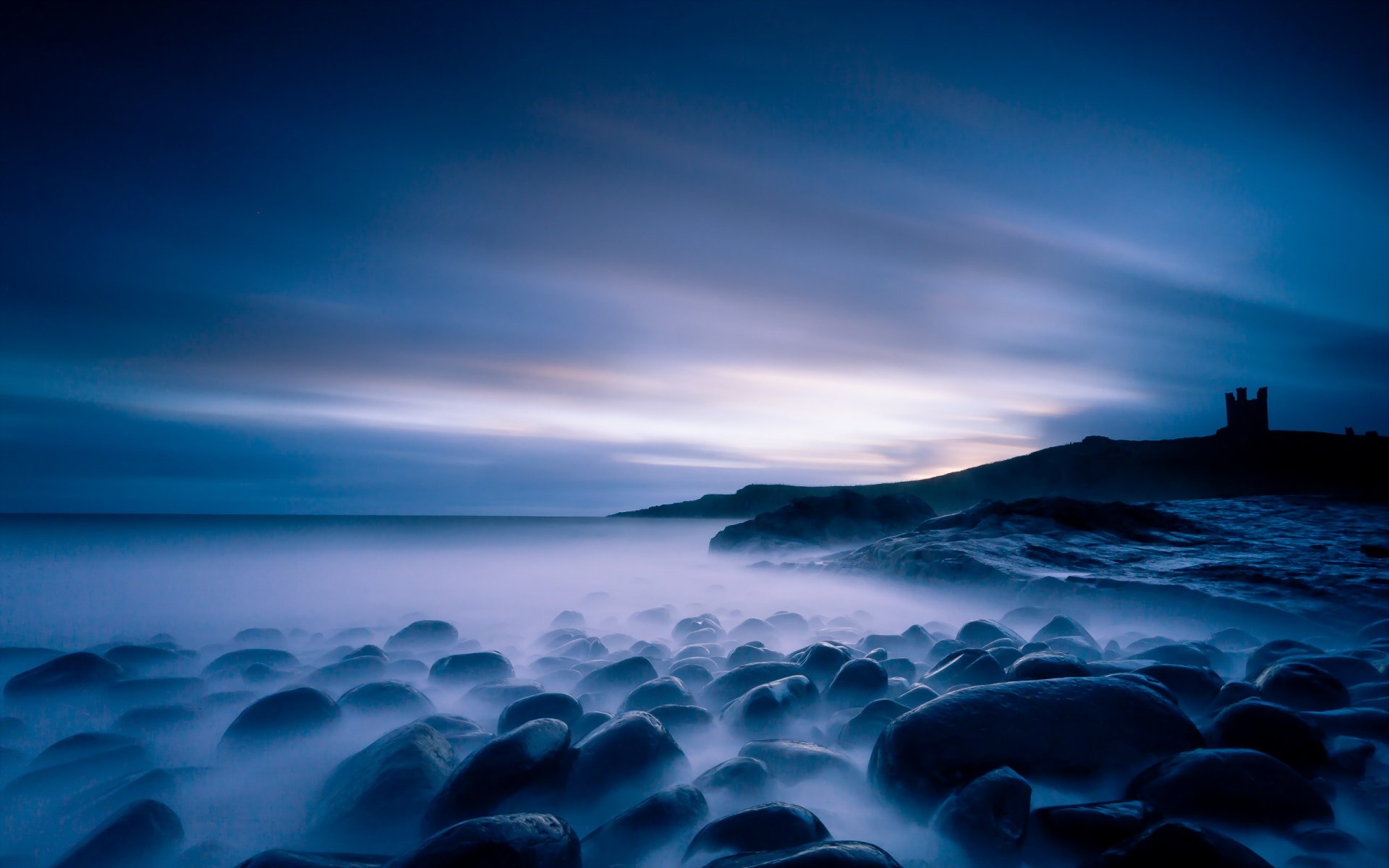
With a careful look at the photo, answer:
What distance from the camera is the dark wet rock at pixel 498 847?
1.41 m

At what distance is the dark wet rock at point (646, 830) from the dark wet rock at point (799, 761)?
43 centimetres

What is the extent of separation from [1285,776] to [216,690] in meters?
4.94

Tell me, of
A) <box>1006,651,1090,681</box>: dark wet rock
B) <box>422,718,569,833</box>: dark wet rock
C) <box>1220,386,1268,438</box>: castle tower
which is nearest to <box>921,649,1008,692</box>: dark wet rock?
<box>1006,651,1090,681</box>: dark wet rock

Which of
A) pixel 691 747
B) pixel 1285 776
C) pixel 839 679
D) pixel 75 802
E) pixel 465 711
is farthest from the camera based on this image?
pixel 465 711

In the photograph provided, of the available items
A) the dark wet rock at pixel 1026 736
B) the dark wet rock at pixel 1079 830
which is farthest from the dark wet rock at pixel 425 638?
the dark wet rock at pixel 1079 830

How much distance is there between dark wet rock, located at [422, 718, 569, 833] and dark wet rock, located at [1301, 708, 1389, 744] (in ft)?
8.94

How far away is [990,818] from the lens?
1655mm

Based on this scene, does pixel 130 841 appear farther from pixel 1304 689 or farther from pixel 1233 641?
pixel 1233 641

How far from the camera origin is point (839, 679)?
2943 millimetres

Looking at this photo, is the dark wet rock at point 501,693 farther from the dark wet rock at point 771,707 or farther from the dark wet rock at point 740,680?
the dark wet rock at point 771,707

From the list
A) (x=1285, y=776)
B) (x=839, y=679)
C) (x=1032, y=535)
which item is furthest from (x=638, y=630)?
(x=1032, y=535)

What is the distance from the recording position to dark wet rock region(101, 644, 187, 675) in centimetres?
391

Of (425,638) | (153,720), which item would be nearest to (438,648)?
(425,638)

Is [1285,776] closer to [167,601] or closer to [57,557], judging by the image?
[167,601]
